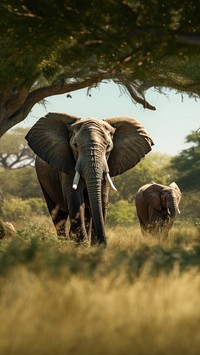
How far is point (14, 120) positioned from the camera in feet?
55.4

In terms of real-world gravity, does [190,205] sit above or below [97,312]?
below

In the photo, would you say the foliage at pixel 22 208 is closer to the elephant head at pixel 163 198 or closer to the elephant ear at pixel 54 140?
the elephant head at pixel 163 198

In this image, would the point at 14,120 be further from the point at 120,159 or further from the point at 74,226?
the point at 74,226

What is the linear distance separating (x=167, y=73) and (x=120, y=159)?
5.01 meters

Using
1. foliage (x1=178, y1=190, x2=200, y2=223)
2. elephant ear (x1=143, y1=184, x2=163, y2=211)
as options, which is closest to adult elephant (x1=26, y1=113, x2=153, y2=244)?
elephant ear (x1=143, y1=184, x2=163, y2=211)

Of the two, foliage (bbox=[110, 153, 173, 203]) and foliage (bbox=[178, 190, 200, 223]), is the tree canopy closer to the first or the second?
foliage (bbox=[178, 190, 200, 223])

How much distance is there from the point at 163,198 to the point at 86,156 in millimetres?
5289

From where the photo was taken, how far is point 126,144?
1388 centimetres

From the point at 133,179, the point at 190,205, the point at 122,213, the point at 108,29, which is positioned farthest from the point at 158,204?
the point at 133,179

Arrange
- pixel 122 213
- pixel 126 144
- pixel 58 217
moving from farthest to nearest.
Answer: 1. pixel 122 213
2. pixel 58 217
3. pixel 126 144

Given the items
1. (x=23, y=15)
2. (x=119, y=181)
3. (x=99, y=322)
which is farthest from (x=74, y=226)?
(x=119, y=181)

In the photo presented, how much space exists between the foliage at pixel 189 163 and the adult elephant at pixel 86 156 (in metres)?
26.4

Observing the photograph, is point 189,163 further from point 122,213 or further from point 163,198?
point 163,198

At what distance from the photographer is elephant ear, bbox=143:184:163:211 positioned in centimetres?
1753
